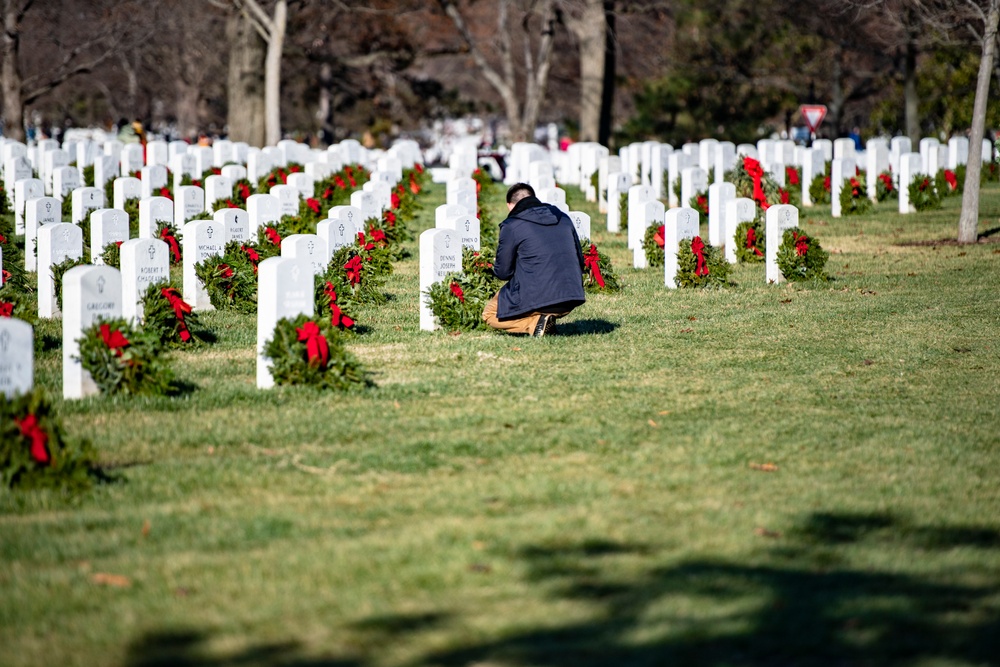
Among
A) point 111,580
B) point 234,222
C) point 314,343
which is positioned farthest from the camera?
point 234,222

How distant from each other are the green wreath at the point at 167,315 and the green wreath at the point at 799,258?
6.88 meters

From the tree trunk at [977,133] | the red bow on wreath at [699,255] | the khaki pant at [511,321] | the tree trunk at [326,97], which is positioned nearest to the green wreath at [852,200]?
the tree trunk at [977,133]

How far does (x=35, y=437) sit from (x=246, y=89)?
29999 mm

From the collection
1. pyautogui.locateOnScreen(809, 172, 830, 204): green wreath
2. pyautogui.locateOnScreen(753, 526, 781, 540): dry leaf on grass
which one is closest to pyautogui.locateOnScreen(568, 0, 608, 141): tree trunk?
pyautogui.locateOnScreen(809, 172, 830, 204): green wreath

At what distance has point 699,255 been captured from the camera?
14227 millimetres

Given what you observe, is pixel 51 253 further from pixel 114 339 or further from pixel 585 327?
pixel 585 327

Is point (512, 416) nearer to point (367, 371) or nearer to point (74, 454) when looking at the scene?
point (367, 371)

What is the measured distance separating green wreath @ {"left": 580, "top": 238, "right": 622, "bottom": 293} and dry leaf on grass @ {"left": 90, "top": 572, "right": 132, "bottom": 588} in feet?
28.2

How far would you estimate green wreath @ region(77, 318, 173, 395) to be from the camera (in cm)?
833

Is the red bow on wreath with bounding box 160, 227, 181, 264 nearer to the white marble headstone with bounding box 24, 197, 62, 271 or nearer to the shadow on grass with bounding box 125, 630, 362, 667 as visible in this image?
the white marble headstone with bounding box 24, 197, 62, 271

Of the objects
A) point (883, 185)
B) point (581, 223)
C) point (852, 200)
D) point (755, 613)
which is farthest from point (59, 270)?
point (883, 185)

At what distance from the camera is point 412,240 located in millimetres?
19172

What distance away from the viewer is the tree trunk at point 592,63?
115 ft

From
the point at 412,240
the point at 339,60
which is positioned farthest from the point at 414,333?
the point at 339,60
